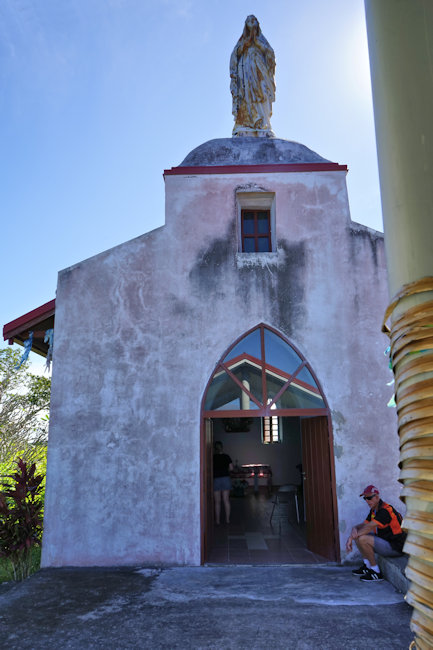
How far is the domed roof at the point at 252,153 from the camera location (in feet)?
30.9

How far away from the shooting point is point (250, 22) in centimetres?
1109

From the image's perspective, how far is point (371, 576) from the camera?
22.0ft

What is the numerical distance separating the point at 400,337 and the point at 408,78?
0.41 m

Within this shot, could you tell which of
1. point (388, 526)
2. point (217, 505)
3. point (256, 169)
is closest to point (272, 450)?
point (217, 505)

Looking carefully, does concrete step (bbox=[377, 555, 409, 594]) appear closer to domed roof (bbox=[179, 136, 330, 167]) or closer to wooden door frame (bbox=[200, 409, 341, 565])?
wooden door frame (bbox=[200, 409, 341, 565])

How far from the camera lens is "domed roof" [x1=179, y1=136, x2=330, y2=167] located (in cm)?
943

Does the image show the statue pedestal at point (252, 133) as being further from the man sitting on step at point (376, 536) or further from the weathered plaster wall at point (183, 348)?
the man sitting on step at point (376, 536)

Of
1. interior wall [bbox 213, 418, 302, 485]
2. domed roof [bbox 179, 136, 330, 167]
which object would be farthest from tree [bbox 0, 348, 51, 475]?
domed roof [bbox 179, 136, 330, 167]

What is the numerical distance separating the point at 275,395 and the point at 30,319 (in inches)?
170

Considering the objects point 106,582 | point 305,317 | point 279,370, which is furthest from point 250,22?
point 106,582

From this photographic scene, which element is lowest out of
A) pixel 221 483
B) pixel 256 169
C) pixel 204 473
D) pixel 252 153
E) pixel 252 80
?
pixel 221 483

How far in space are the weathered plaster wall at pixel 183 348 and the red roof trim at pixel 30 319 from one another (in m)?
0.23

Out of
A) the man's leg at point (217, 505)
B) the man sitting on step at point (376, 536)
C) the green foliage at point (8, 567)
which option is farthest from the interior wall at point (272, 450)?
the man sitting on step at point (376, 536)

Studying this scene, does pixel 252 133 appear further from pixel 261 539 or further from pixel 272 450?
pixel 272 450
